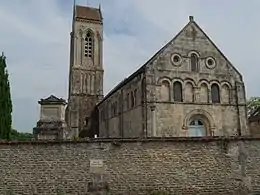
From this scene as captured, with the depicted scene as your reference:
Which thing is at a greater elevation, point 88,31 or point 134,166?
point 88,31

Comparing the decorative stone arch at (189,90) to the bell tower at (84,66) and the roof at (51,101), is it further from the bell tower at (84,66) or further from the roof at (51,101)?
the bell tower at (84,66)

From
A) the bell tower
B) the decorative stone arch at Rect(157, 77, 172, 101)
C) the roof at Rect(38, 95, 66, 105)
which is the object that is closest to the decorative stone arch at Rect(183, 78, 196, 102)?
the decorative stone arch at Rect(157, 77, 172, 101)

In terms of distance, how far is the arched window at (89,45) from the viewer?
53.3m

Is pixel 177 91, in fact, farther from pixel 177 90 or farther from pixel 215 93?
pixel 215 93

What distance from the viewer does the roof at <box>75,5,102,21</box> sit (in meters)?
55.2

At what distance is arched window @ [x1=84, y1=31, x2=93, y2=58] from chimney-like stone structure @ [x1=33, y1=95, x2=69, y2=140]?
28.4 meters

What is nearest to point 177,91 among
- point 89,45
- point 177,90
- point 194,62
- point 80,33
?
point 177,90

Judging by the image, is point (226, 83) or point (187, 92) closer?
point (187, 92)

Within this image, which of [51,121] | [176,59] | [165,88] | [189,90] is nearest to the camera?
[51,121]

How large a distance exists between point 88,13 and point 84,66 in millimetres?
9995

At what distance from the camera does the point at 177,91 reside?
97.3 ft

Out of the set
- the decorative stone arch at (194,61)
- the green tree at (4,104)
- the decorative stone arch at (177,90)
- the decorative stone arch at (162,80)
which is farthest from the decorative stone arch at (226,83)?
the green tree at (4,104)

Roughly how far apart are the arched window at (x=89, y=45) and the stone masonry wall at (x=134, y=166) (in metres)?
40.5

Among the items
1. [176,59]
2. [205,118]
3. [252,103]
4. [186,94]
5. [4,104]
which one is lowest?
[205,118]
